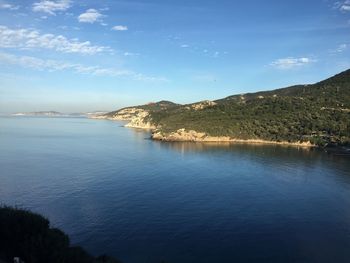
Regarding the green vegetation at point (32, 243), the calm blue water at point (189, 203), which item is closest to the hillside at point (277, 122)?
the calm blue water at point (189, 203)

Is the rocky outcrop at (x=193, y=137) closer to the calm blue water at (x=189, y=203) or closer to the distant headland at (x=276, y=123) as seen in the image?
the distant headland at (x=276, y=123)

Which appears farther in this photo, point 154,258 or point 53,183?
point 53,183

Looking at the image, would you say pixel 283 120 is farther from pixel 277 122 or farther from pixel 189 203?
pixel 189 203

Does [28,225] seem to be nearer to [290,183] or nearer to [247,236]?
[247,236]

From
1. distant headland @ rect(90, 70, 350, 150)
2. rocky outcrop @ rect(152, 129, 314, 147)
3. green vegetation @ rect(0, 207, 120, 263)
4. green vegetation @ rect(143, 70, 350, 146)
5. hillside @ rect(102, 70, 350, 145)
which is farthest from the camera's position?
rocky outcrop @ rect(152, 129, 314, 147)

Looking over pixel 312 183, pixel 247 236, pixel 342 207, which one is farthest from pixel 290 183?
pixel 247 236

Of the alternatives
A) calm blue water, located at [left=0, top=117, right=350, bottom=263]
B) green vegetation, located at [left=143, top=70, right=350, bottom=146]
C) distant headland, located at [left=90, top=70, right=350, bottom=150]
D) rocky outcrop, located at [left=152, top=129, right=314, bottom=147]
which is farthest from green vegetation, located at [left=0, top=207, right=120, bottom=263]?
rocky outcrop, located at [left=152, top=129, right=314, bottom=147]

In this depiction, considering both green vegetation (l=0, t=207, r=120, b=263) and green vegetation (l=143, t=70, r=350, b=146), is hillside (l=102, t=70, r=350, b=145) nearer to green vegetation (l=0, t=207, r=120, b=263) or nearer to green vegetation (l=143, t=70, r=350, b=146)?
green vegetation (l=143, t=70, r=350, b=146)
